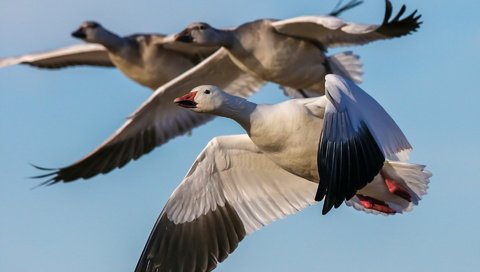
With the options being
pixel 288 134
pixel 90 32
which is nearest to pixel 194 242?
pixel 288 134

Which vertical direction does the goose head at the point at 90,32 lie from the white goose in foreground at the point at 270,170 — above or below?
above

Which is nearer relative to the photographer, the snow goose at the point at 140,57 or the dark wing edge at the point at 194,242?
the dark wing edge at the point at 194,242

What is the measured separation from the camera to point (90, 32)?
18328 mm

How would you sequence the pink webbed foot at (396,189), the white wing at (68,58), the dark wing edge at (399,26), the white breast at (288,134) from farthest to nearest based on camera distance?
the white wing at (68,58) → the dark wing edge at (399,26) → the pink webbed foot at (396,189) → the white breast at (288,134)

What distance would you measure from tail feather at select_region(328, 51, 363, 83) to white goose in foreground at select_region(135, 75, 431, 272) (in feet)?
14.3

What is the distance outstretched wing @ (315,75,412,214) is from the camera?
943 centimetres

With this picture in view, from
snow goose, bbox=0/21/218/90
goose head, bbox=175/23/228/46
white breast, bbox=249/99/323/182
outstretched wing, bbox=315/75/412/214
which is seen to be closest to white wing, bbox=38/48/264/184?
goose head, bbox=175/23/228/46

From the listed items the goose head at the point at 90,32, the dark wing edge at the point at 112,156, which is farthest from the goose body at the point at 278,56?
the goose head at the point at 90,32

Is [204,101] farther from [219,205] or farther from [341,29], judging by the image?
[341,29]

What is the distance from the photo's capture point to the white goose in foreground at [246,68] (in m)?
14.7

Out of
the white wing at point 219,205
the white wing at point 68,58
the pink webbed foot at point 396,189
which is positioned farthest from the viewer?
the white wing at point 68,58

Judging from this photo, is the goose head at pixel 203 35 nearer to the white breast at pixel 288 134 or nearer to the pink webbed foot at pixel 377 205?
the pink webbed foot at pixel 377 205

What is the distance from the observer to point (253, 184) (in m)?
11.2

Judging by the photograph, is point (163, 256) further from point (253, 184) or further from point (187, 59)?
point (187, 59)
